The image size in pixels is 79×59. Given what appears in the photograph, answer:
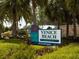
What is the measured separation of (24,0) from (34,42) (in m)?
5.83

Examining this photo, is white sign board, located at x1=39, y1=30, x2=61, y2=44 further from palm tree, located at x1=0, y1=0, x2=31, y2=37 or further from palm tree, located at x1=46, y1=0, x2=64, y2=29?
palm tree, located at x1=46, y1=0, x2=64, y2=29

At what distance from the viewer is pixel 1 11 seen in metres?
30.8

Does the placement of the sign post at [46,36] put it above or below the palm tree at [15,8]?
below

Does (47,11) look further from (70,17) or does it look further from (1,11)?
(1,11)

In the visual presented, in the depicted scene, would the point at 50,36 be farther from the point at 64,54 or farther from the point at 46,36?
the point at 64,54

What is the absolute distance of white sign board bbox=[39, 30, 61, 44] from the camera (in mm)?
23656

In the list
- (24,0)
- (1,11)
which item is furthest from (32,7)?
(1,11)

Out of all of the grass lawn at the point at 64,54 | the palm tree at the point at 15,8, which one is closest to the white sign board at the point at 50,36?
the palm tree at the point at 15,8

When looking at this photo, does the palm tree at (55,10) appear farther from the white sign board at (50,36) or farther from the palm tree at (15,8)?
the white sign board at (50,36)

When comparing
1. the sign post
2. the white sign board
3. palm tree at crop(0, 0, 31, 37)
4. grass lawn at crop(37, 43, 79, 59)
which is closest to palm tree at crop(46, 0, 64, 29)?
palm tree at crop(0, 0, 31, 37)

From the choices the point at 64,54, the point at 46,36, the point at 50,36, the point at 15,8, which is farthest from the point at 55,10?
the point at 64,54

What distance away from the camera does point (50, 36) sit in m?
24.1

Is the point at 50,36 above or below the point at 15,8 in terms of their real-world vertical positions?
below

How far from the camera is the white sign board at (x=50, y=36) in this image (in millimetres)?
23656
